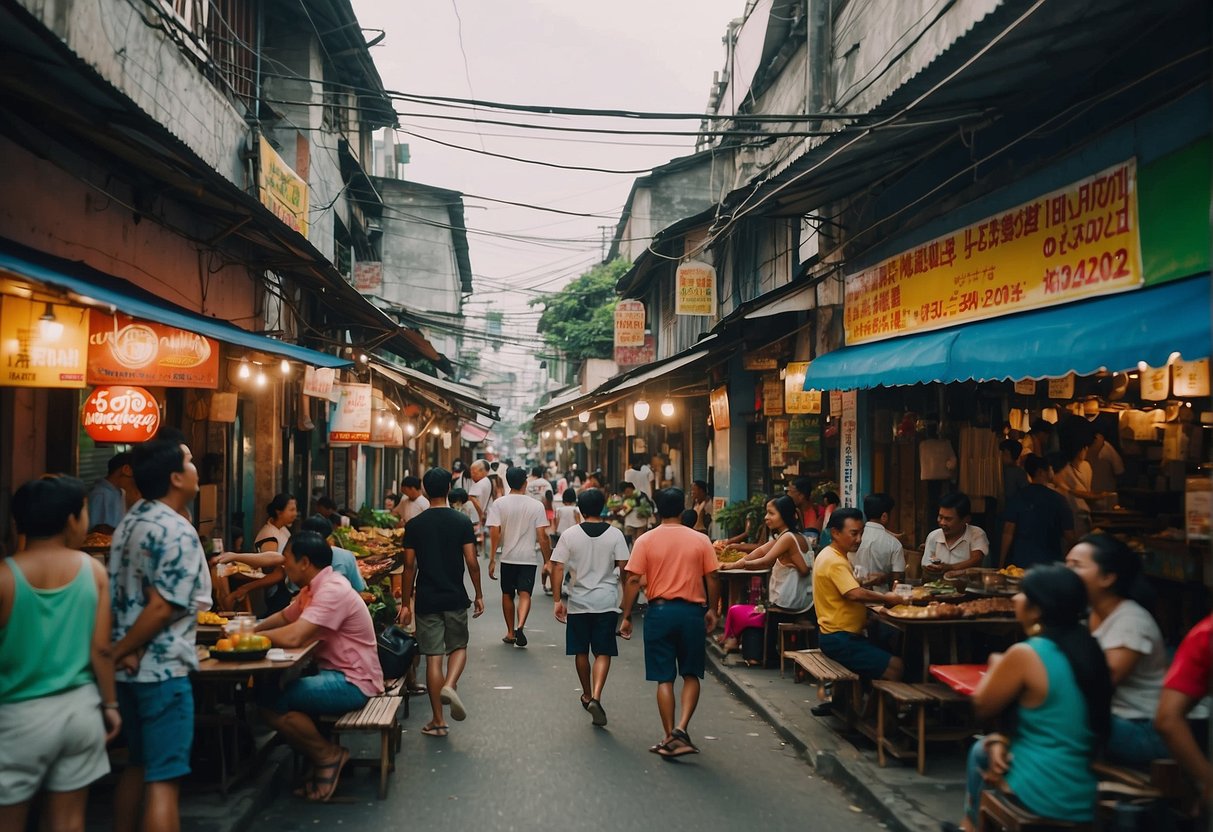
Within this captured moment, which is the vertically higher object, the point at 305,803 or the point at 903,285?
the point at 903,285

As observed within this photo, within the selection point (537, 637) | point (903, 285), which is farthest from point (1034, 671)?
point (537, 637)

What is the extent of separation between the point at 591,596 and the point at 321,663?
2840mm

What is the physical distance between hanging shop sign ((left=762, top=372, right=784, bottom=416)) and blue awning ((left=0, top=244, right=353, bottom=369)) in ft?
27.8

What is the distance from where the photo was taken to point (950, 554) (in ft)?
31.4

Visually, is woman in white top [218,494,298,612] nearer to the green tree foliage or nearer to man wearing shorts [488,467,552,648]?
man wearing shorts [488,467,552,648]

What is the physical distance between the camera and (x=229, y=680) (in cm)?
637

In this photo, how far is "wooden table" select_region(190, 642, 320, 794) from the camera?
20.1 feet

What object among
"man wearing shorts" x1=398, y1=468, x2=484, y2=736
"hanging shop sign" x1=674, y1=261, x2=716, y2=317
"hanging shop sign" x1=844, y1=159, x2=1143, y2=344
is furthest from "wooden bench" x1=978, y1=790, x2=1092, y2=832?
"hanging shop sign" x1=674, y1=261, x2=716, y2=317

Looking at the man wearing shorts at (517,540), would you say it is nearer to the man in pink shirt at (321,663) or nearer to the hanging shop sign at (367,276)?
the man in pink shirt at (321,663)

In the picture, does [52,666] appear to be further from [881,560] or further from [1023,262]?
[1023,262]

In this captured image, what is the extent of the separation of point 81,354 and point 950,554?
782 cm

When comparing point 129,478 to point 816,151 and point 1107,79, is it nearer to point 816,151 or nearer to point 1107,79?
point 816,151

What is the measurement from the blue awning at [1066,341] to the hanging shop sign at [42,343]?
663cm

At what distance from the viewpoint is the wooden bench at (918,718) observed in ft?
22.1
